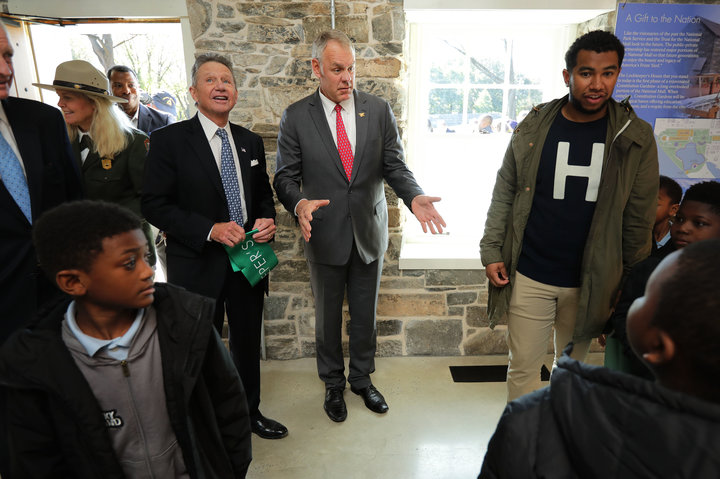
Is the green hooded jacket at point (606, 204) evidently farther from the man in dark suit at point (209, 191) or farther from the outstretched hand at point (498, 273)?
the man in dark suit at point (209, 191)

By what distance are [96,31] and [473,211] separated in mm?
2825

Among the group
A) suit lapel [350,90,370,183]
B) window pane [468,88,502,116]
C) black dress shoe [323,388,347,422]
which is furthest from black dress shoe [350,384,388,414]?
window pane [468,88,502,116]

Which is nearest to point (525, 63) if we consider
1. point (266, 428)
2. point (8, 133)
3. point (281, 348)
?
point (281, 348)

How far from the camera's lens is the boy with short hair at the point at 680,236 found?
1502 mm

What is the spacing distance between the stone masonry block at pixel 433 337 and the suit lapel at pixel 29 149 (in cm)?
220

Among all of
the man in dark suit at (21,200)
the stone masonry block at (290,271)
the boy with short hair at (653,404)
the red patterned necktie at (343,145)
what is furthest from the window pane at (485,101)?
the boy with short hair at (653,404)

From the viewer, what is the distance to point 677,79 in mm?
2650

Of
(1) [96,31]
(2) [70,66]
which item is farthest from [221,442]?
(1) [96,31]

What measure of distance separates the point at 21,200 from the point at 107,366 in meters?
0.91

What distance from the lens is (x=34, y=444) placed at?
3.34 ft

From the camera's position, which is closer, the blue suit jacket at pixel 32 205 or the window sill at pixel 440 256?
the blue suit jacket at pixel 32 205

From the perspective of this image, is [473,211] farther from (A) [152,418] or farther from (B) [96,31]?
(B) [96,31]

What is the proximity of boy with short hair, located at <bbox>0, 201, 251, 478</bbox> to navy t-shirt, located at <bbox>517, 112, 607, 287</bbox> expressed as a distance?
1.37 m

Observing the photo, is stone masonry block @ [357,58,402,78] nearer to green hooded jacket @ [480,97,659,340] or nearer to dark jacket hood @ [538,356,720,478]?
green hooded jacket @ [480,97,659,340]
